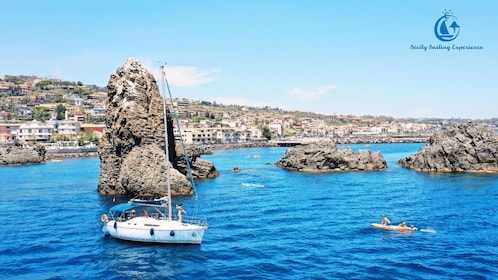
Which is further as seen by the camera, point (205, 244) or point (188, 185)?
point (188, 185)

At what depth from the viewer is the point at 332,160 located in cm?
9725

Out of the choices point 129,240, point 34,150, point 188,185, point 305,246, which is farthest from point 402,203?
point 34,150

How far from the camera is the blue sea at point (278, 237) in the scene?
29719mm

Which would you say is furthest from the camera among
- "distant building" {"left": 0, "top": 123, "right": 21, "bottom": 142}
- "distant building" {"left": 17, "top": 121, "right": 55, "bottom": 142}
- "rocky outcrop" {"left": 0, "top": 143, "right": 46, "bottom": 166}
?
"distant building" {"left": 0, "top": 123, "right": 21, "bottom": 142}

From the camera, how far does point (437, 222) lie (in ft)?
142

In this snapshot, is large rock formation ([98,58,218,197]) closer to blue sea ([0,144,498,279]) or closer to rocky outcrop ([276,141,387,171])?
blue sea ([0,144,498,279])

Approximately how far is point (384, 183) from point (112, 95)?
1844 inches

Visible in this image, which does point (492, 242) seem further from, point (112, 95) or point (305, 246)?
point (112, 95)

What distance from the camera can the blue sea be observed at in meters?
29.7

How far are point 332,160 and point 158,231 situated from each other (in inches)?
2656

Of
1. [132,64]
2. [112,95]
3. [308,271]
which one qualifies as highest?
[132,64]

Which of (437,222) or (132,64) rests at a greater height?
(132,64)

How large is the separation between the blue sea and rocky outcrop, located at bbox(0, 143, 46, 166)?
2370 inches

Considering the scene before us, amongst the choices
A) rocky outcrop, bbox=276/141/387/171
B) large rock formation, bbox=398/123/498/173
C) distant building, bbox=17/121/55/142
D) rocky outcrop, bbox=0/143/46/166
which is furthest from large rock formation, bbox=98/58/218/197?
distant building, bbox=17/121/55/142
